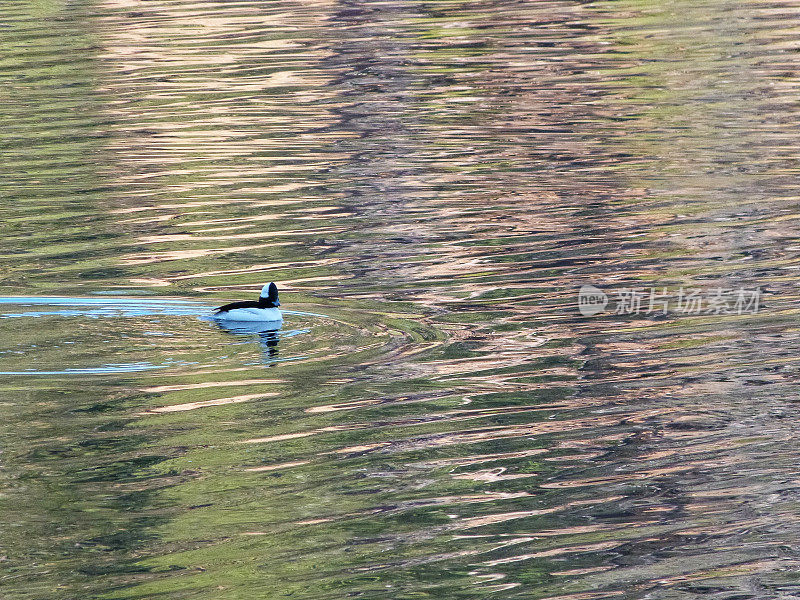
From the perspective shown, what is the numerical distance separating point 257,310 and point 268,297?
1.44ft

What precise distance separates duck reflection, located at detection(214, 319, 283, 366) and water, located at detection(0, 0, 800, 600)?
4 centimetres

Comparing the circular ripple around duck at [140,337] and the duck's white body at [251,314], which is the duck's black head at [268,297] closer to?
the duck's white body at [251,314]

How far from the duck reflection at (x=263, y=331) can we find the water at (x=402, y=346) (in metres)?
0.04

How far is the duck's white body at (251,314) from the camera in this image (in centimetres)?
1396

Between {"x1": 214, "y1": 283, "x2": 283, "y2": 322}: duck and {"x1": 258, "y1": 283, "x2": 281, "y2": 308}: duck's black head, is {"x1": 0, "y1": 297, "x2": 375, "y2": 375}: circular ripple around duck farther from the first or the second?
{"x1": 258, "y1": 283, "x2": 281, "y2": 308}: duck's black head

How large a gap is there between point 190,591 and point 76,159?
1607cm

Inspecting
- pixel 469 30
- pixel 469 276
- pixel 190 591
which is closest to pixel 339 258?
pixel 469 276

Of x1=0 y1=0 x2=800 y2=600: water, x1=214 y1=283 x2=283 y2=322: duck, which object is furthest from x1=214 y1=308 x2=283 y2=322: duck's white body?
x1=0 y1=0 x2=800 y2=600: water

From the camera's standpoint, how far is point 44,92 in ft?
103

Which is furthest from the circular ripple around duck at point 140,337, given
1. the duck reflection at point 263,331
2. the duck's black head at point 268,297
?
the duck's black head at point 268,297

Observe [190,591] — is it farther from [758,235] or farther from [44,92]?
[44,92]

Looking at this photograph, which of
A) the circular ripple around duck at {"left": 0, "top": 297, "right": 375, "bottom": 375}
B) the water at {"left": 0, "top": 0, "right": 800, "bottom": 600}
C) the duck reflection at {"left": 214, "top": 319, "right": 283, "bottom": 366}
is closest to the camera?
the water at {"left": 0, "top": 0, "right": 800, "bottom": 600}

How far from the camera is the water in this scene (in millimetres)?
9797

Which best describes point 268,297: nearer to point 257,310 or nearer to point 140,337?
point 257,310
